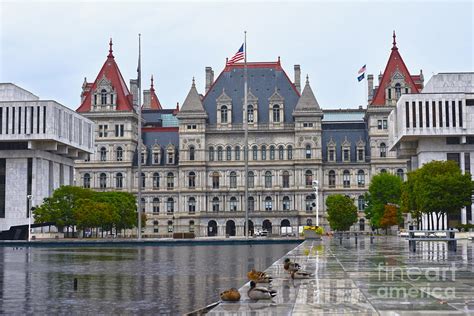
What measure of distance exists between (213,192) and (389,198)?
3664 centimetres

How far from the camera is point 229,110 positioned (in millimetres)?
135875

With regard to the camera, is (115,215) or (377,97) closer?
(115,215)

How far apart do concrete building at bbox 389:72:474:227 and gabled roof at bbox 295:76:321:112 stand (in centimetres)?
2899

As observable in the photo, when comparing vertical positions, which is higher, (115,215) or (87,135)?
(87,135)

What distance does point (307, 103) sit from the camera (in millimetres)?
133875

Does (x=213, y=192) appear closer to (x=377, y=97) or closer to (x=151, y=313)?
(x=377, y=97)

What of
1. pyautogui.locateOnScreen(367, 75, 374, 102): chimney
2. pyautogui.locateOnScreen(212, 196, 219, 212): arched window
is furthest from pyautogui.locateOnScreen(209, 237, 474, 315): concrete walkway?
pyautogui.locateOnScreen(367, 75, 374, 102): chimney

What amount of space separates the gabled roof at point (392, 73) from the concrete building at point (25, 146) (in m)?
55.0

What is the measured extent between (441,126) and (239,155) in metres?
43.8

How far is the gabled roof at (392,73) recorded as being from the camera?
133875 millimetres

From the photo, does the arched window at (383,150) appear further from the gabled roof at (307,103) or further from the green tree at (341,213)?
the green tree at (341,213)

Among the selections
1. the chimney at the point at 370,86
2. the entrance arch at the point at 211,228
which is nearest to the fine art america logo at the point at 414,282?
the entrance arch at the point at 211,228

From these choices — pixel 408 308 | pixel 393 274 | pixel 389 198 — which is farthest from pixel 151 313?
pixel 389 198

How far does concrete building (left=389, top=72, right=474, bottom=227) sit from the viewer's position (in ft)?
333
